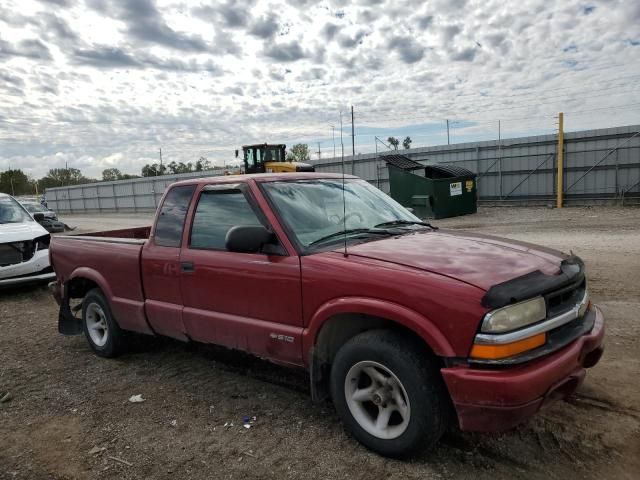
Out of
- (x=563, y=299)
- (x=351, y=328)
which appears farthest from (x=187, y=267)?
(x=563, y=299)

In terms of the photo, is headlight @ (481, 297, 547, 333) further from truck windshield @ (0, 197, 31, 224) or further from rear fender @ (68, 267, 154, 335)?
truck windshield @ (0, 197, 31, 224)

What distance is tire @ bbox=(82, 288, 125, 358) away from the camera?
4980 millimetres

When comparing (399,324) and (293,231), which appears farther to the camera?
(293,231)

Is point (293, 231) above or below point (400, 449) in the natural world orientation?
above

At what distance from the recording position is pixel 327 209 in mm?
3824

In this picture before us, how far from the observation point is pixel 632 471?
9.06 feet

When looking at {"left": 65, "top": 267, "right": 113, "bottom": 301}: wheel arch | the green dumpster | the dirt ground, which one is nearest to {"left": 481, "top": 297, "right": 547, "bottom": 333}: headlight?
the dirt ground

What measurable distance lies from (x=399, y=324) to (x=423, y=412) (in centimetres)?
50

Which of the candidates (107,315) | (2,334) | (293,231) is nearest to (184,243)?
(293,231)

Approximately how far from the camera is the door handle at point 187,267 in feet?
13.0

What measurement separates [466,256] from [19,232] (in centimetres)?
819

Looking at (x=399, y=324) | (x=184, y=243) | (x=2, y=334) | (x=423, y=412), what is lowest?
(x=2, y=334)

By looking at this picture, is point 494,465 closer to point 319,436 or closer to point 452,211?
point 319,436

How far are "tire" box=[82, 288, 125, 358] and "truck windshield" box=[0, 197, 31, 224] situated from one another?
17.4 ft
